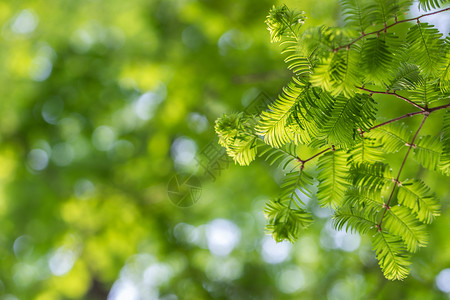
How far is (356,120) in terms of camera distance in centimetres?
60

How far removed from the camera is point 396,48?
574 mm

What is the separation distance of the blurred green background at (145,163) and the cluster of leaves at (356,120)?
1283 millimetres

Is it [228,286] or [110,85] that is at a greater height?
[110,85]

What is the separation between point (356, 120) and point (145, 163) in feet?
7.82

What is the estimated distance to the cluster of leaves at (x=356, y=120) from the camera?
54 cm

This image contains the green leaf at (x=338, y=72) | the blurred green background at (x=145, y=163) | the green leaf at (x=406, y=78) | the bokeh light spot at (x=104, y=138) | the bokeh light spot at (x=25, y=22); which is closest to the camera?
the green leaf at (x=338, y=72)

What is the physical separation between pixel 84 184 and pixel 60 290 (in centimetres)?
116

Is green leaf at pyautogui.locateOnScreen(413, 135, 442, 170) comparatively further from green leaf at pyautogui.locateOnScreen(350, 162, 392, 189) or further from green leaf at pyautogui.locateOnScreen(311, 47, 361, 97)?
green leaf at pyautogui.locateOnScreen(311, 47, 361, 97)

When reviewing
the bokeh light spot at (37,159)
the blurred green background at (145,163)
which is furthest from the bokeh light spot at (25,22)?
the bokeh light spot at (37,159)

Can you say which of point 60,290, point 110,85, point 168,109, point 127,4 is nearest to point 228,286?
point 60,290

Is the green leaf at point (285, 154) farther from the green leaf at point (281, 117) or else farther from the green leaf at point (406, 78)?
the green leaf at point (406, 78)

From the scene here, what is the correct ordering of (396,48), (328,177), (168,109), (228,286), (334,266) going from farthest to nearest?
(334,266)
(228,286)
(168,109)
(328,177)
(396,48)

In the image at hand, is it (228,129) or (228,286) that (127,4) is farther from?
(228,129)

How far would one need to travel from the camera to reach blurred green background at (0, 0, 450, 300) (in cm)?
256
